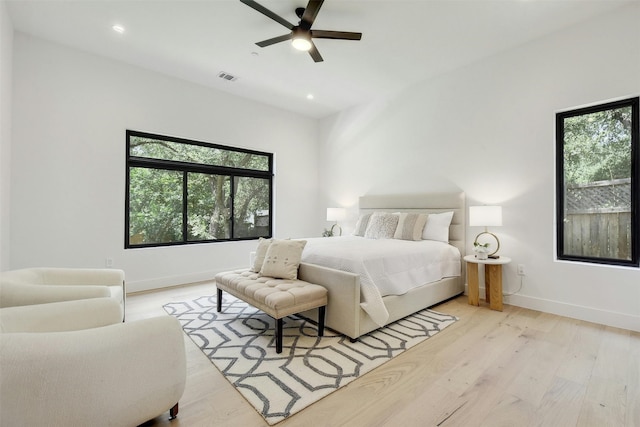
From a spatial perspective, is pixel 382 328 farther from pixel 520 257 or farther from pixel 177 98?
pixel 177 98

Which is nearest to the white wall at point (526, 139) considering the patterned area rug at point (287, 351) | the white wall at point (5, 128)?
the patterned area rug at point (287, 351)

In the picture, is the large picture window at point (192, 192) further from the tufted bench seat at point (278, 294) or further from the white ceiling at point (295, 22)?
the tufted bench seat at point (278, 294)

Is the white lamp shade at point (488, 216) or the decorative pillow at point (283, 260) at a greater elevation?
the white lamp shade at point (488, 216)

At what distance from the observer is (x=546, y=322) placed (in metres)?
2.87

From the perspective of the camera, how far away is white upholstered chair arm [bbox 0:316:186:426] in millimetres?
1037

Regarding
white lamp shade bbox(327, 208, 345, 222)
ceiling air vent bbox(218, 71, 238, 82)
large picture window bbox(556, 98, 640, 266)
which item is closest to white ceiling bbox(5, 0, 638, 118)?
ceiling air vent bbox(218, 71, 238, 82)

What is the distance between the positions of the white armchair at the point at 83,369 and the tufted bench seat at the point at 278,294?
0.83 metres

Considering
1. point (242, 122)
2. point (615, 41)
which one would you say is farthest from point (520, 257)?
point (242, 122)

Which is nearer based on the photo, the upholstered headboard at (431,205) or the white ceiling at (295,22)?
the white ceiling at (295,22)

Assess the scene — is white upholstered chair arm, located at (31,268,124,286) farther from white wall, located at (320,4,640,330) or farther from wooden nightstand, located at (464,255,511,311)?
white wall, located at (320,4,640,330)

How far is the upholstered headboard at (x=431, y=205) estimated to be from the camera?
3826 millimetres

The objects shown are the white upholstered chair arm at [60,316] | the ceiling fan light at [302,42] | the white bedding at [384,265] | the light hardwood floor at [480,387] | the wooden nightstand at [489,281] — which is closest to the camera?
the white upholstered chair arm at [60,316]

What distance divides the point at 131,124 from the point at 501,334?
4.94 m

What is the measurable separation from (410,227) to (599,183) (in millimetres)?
1930
